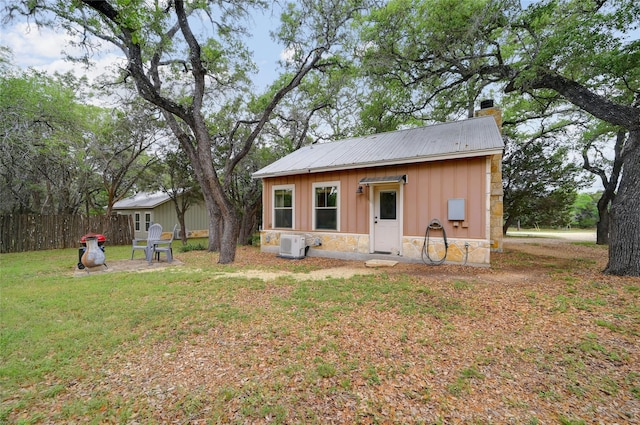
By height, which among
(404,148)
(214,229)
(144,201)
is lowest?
(214,229)

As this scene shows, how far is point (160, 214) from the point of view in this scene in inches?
677

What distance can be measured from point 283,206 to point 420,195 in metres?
4.60

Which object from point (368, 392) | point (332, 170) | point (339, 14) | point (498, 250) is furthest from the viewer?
point (498, 250)

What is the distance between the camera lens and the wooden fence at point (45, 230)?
10906mm

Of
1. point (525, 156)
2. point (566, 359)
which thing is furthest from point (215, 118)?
Answer: point (525, 156)

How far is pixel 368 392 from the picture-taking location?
2.19m

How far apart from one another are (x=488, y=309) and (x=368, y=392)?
260cm

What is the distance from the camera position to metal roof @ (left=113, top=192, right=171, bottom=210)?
16672 mm

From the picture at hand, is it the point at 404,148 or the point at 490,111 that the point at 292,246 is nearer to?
the point at 404,148

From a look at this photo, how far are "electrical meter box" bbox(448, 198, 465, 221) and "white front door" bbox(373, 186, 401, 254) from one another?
1.31m

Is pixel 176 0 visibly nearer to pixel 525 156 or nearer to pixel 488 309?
pixel 488 309

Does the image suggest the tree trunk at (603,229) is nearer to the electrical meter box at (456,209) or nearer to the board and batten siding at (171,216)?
the electrical meter box at (456,209)

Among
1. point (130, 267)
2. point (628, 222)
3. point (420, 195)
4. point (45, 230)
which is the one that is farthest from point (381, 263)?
point (45, 230)

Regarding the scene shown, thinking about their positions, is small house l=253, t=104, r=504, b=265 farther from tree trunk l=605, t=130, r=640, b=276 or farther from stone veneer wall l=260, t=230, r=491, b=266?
tree trunk l=605, t=130, r=640, b=276
